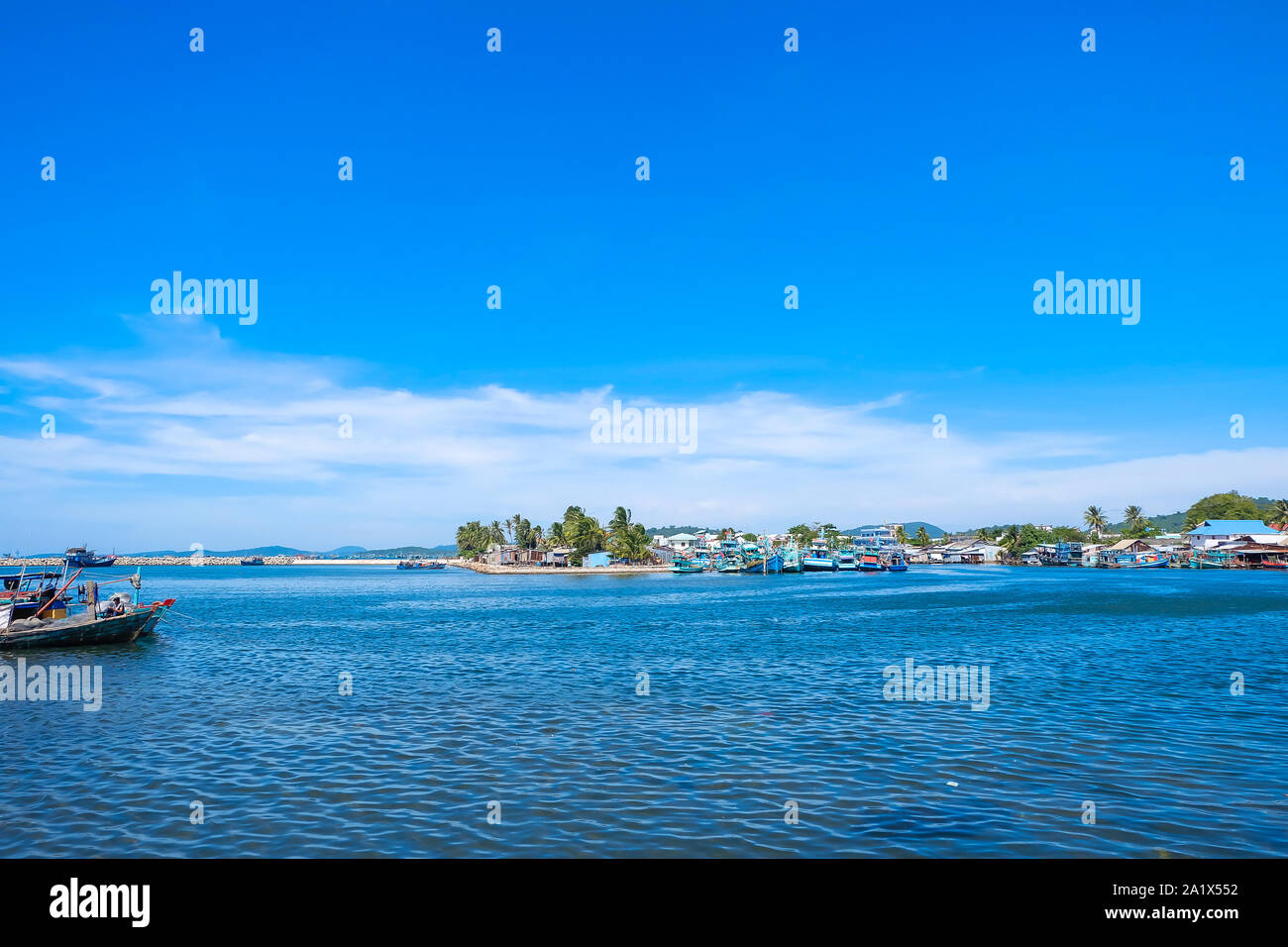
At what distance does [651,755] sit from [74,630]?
154 feet

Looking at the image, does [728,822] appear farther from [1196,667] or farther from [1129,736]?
[1196,667]

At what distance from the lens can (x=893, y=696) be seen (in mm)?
30188

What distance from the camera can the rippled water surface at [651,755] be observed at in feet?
50.3

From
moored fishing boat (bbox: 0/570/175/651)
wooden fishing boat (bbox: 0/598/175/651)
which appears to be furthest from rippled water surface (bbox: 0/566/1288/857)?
moored fishing boat (bbox: 0/570/175/651)

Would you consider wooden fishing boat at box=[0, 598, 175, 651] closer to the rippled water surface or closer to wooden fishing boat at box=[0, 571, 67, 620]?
wooden fishing boat at box=[0, 571, 67, 620]

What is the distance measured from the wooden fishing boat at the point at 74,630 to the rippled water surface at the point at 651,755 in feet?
6.50

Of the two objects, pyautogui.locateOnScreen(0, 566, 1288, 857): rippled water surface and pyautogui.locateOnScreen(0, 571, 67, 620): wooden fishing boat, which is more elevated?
pyautogui.locateOnScreen(0, 571, 67, 620): wooden fishing boat

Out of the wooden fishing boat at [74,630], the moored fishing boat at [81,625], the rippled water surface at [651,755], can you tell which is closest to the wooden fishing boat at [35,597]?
the moored fishing boat at [81,625]

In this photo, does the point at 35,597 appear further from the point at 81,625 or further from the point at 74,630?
the point at 81,625

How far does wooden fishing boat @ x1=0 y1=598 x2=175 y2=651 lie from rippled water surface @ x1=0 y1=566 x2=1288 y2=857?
1.98m

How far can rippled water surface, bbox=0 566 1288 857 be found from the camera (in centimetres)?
1534

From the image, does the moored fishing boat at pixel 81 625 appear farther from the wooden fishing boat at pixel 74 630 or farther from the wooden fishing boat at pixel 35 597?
the wooden fishing boat at pixel 35 597
